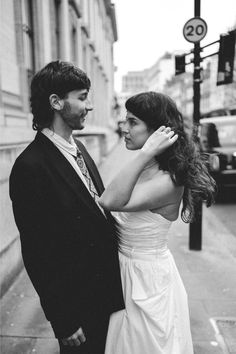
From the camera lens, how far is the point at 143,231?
1.78 meters

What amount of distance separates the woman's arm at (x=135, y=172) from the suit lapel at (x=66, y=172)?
13 centimetres

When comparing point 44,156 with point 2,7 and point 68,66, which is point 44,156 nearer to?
point 68,66

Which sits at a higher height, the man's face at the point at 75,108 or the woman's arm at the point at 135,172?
the man's face at the point at 75,108

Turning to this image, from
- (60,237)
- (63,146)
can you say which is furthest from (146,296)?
(63,146)

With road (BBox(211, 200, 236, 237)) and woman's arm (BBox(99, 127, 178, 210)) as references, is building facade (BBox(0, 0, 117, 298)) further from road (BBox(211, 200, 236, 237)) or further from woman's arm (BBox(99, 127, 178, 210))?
road (BBox(211, 200, 236, 237))

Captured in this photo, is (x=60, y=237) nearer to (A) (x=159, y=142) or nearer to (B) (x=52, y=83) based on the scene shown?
(A) (x=159, y=142)

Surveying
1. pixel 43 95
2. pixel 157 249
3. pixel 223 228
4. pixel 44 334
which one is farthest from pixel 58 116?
pixel 223 228

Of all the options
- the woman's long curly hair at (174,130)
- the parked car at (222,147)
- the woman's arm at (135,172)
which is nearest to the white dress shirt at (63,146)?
the woman's arm at (135,172)

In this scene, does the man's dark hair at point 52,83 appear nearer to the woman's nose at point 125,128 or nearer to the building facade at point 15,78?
the woman's nose at point 125,128

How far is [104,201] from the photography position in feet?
5.47

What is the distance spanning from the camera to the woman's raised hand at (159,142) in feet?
5.22

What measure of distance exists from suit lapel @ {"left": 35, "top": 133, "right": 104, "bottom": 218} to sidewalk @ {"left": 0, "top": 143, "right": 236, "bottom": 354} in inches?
70.0

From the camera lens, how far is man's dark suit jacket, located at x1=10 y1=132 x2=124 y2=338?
1627 millimetres

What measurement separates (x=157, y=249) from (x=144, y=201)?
0.35 meters
